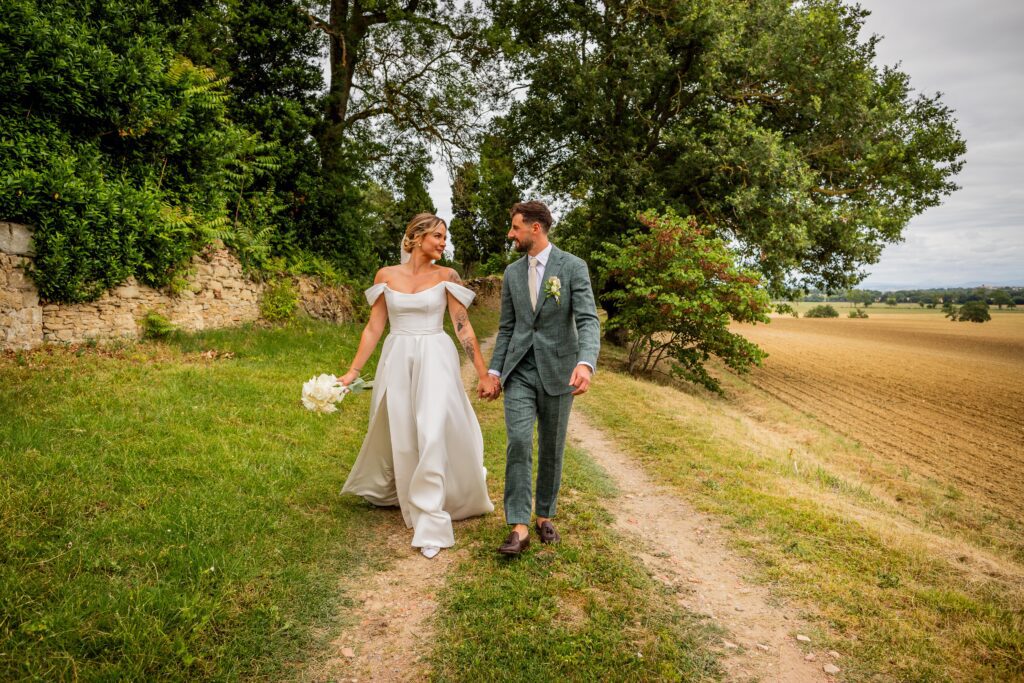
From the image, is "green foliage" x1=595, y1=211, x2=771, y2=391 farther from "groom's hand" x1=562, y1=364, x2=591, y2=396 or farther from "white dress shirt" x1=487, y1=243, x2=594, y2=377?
"groom's hand" x1=562, y1=364, x2=591, y2=396

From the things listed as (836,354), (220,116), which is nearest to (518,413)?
(220,116)

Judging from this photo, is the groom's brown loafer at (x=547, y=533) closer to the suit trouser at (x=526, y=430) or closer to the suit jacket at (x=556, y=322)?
the suit trouser at (x=526, y=430)

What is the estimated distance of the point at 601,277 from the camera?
1535 centimetres

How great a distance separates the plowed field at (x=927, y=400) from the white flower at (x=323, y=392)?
910 centimetres

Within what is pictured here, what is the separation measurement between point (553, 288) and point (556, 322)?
0.91ft

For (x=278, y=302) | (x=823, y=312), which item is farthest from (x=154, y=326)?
(x=823, y=312)

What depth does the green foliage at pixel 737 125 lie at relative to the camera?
15.3 meters

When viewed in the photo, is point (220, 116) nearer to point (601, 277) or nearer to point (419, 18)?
point (419, 18)

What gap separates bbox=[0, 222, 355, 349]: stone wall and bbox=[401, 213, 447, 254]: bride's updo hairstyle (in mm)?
6404

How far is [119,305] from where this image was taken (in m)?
8.68

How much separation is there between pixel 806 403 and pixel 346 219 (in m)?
14.3

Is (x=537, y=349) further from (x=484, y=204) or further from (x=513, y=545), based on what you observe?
(x=484, y=204)

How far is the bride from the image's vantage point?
433 centimetres

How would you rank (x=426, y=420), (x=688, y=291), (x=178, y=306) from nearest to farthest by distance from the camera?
1. (x=426, y=420)
2. (x=178, y=306)
3. (x=688, y=291)
